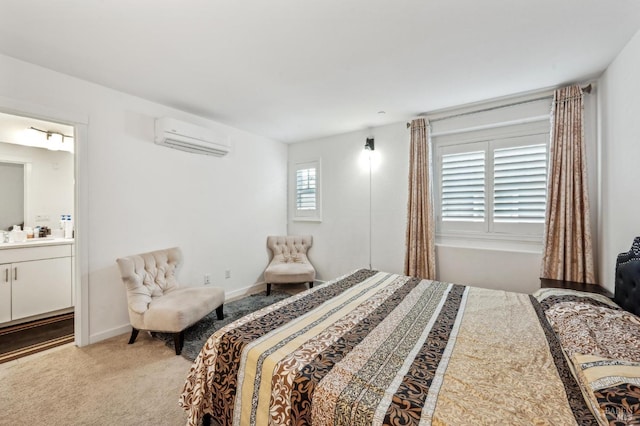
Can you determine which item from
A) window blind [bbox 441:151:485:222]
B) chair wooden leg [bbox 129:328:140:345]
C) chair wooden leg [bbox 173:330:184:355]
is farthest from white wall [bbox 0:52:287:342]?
window blind [bbox 441:151:485:222]

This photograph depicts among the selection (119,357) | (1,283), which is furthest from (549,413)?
(1,283)

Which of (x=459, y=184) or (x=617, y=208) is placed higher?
(x=459, y=184)

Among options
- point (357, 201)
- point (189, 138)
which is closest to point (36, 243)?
point (189, 138)

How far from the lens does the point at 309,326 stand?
5.27 feet

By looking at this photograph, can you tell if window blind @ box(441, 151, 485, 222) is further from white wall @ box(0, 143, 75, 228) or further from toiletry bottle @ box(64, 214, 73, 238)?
white wall @ box(0, 143, 75, 228)

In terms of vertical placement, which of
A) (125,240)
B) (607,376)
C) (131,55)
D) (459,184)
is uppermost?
(131,55)

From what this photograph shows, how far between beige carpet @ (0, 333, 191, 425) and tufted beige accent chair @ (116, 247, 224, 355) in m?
0.25

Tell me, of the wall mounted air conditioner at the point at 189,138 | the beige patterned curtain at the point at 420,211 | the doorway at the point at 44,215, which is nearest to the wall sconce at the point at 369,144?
the beige patterned curtain at the point at 420,211

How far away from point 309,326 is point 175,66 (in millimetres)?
2466

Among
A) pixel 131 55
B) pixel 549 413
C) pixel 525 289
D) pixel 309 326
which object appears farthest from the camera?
pixel 525 289

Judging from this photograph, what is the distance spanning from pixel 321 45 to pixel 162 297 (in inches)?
113

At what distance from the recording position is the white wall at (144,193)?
2617 millimetres

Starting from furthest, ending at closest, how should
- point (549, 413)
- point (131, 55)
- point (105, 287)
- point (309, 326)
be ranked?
point (105, 287) < point (131, 55) < point (309, 326) < point (549, 413)

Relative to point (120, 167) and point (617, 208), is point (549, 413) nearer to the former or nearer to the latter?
point (617, 208)
